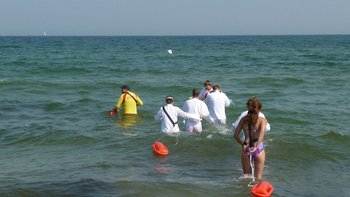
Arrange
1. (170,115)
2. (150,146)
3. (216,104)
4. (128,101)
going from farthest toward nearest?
(128,101), (216,104), (150,146), (170,115)

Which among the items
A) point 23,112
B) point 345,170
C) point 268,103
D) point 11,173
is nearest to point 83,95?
point 23,112

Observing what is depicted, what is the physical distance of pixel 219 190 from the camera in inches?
319

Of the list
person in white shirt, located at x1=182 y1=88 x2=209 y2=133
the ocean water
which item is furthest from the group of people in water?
the ocean water

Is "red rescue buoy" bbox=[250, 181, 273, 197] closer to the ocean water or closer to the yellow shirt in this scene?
the ocean water

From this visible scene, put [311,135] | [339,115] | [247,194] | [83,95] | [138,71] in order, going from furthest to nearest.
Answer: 1. [138,71]
2. [83,95]
3. [339,115]
4. [311,135]
5. [247,194]

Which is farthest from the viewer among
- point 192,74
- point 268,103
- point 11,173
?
point 192,74

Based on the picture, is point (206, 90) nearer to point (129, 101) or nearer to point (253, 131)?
point (129, 101)

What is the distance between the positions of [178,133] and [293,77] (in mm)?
16636

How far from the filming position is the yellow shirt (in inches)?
564

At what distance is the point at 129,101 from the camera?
14.5m

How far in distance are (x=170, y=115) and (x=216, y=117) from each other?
1844mm

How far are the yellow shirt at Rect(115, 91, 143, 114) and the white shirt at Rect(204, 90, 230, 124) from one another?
277cm

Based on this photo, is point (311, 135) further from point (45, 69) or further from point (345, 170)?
point (45, 69)

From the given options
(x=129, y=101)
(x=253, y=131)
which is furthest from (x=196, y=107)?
(x=129, y=101)
